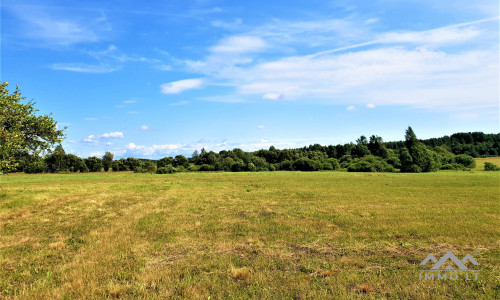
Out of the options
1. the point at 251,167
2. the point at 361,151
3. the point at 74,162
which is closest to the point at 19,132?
the point at 251,167

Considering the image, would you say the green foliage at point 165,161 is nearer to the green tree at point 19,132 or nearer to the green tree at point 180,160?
the green tree at point 180,160

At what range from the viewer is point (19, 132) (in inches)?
773

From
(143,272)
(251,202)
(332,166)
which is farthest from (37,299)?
(332,166)

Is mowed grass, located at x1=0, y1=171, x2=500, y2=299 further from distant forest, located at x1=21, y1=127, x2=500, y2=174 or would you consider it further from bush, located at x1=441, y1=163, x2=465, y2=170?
bush, located at x1=441, y1=163, x2=465, y2=170

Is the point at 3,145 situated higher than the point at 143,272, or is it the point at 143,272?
the point at 3,145

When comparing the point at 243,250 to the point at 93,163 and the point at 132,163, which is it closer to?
the point at 132,163

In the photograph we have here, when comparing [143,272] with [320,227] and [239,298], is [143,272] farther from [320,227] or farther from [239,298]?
[320,227]

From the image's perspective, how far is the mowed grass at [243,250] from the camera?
713 cm

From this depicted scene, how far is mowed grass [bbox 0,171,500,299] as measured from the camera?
713 cm

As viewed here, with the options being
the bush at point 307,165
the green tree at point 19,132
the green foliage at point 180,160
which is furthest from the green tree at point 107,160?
the green tree at point 19,132

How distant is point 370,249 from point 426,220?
7131 millimetres

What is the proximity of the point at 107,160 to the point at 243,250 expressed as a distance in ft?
476

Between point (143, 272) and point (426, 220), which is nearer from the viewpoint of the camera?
point (143, 272)

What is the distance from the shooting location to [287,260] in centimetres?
915
